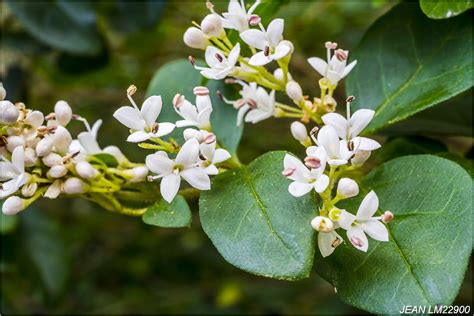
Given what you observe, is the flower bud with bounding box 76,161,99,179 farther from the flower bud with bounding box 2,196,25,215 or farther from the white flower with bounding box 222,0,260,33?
the white flower with bounding box 222,0,260,33

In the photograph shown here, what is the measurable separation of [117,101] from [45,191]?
1038 mm

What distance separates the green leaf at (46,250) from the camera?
1388mm

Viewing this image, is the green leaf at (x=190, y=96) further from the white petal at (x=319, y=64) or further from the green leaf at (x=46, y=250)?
the green leaf at (x=46, y=250)

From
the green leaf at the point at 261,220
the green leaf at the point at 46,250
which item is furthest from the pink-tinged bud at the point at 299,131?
the green leaf at the point at 46,250

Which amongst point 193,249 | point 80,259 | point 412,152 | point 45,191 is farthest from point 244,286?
point 45,191

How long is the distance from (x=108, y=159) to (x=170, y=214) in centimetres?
14

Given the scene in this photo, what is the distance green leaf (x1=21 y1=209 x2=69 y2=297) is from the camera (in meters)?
1.39

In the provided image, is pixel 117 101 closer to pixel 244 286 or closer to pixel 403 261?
pixel 244 286

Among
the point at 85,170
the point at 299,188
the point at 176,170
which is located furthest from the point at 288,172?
the point at 85,170

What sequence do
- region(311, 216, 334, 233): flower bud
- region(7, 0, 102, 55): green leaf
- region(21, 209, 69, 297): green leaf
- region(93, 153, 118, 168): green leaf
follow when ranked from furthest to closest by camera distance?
region(21, 209, 69, 297): green leaf
region(7, 0, 102, 55): green leaf
region(93, 153, 118, 168): green leaf
region(311, 216, 334, 233): flower bud

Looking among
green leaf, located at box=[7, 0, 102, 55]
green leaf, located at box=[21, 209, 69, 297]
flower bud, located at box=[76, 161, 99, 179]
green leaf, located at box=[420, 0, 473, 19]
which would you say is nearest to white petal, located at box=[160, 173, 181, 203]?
flower bud, located at box=[76, 161, 99, 179]

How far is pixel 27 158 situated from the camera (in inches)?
28.4

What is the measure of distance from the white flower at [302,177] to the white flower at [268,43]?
127mm

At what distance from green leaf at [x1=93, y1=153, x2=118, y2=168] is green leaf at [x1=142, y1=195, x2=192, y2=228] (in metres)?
0.09
